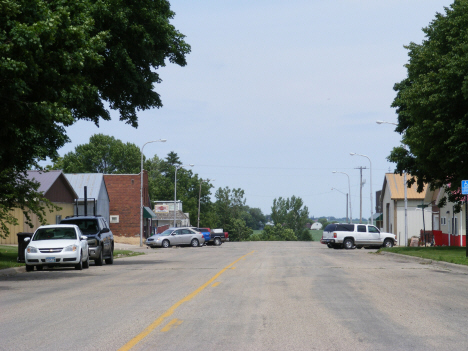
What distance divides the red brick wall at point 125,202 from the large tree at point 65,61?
1741 inches

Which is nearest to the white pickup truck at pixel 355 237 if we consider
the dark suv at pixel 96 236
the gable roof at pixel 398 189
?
the gable roof at pixel 398 189

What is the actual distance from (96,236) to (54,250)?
3732 mm

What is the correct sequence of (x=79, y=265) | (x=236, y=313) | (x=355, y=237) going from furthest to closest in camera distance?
(x=355, y=237), (x=79, y=265), (x=236, y=313)

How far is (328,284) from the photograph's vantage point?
15.2m

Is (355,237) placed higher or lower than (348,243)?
higher

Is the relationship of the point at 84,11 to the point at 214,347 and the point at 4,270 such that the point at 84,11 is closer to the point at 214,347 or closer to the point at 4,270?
the point at 4,270

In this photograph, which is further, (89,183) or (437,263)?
(89,183)

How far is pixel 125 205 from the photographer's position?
7069cm

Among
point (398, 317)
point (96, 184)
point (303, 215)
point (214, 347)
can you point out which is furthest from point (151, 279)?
point (303, 215)

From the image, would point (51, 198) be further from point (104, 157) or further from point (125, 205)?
point (104, 157)

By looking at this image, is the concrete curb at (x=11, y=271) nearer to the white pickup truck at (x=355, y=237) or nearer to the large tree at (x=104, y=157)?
the white pickup truck at (x=355, y=237)

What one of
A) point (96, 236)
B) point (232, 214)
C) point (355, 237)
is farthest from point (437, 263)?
point (232, 214)

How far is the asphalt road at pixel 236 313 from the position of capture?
775 cm

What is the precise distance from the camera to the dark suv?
78.7 ft
